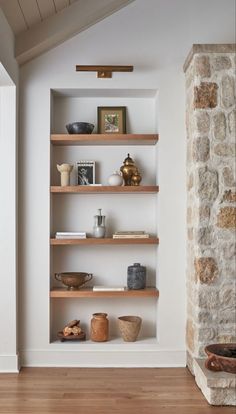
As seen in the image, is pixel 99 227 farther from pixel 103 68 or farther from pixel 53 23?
pixel 53 23

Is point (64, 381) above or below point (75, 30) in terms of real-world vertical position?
below

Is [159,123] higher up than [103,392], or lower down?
higher up

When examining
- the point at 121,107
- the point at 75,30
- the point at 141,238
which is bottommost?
the point at 141,238

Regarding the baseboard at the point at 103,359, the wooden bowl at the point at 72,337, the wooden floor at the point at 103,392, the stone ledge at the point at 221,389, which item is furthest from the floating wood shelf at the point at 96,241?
the stone ledge at the point at 221,389

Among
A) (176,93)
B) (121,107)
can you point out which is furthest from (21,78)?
(176,93)

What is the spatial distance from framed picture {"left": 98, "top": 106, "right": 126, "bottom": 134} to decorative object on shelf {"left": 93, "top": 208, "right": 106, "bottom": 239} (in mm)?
758

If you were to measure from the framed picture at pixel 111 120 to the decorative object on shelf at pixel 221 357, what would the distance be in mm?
1981

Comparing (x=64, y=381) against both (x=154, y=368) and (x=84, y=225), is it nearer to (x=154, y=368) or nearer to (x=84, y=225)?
(x=154, y=368)

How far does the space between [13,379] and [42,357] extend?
0.40 metres

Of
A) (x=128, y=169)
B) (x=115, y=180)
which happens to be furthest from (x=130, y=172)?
(x=115, y=180)

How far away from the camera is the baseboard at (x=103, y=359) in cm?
419

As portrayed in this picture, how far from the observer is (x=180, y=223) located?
424 cm

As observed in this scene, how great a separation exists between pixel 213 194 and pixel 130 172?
0.85 meters

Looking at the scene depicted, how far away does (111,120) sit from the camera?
4.45 metres
